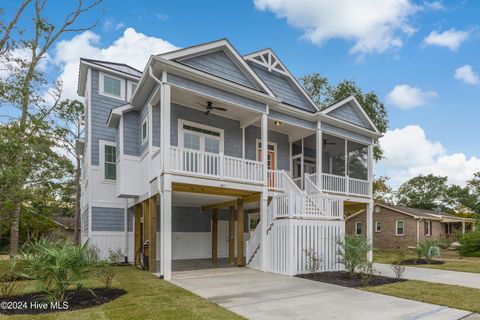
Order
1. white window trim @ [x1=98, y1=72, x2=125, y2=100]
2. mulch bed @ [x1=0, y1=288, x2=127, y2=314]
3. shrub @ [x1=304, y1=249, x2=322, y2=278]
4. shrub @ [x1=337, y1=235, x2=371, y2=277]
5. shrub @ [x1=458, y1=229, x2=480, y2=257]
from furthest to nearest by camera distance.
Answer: shrub @ [x1=458, y1=229, x2=480, y2=257], white window trim @ [x1=98, y1=72, x2=125, y2=100], shrub @ [x1=304, y1=249, x2=322, y2=278], shrub @ [x1=337, y1=235, x2=371, y2=277], mulch bed @ [x1=0, y1=288, x2=127, y2=314]

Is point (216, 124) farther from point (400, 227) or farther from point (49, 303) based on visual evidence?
point (400, 227)

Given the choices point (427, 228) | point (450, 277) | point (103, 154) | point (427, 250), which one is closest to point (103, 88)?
point (103, 154)

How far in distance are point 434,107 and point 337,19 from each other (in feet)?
36.2

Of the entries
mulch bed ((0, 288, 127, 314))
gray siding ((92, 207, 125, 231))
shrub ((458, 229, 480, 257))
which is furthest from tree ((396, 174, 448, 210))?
mulch bed ((0, 288, 127, 314))

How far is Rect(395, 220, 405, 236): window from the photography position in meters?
26.4

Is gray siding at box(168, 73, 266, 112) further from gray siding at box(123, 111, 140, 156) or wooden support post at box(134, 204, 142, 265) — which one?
wooden support post at box(134, 204, 142, 265)

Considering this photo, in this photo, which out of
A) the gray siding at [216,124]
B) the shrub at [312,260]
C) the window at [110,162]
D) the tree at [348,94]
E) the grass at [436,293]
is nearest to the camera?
the grass at [436,293]

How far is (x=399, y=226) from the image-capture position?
26703 mm

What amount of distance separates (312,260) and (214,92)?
628 centimetres

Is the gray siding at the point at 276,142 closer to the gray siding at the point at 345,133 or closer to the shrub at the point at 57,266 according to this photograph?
the gray siding at the point at 345,133

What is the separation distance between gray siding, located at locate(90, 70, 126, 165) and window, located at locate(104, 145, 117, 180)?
0.37 m

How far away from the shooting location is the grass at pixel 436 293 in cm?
654

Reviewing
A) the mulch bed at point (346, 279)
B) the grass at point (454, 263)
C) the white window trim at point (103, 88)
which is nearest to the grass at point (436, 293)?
the mulch bed at point (346, 279)

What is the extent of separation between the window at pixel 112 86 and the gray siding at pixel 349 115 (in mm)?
9823
